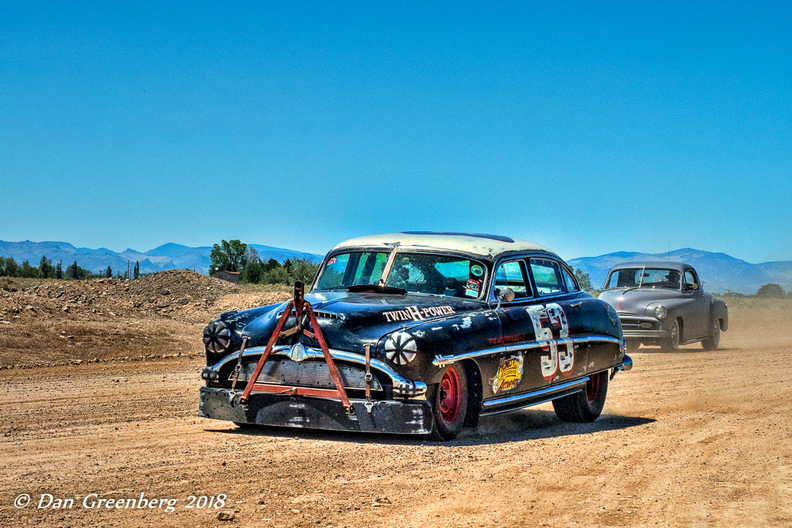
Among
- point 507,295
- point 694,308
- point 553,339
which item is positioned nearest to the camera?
point 507,295

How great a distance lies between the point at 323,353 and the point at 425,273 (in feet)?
5.66

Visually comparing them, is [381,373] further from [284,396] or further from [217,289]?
[217,289]

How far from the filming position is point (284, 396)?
7.26 m

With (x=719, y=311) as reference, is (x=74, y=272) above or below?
above

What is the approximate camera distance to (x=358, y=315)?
7223 mm

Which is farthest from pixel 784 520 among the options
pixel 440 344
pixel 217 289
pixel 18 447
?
pixel 217 289

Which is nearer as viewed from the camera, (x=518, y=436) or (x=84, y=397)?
(x=518, y=436)

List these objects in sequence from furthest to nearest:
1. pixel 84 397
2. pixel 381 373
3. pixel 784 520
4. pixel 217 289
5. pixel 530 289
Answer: pixel 217 289
pixel 84 397
pixel 530 289
pixel 381 373
pixel 784 520

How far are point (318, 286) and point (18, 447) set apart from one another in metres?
3.22

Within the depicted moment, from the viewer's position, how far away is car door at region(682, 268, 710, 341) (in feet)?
62.8

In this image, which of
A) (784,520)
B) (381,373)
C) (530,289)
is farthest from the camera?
(530,289)

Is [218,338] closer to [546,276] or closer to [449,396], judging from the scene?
[449,396]

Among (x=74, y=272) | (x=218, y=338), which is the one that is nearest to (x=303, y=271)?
(x=74, y=272)

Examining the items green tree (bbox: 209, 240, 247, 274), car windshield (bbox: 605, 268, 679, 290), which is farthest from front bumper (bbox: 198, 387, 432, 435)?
green tree (bbox: 209, 240, 247, 274)
